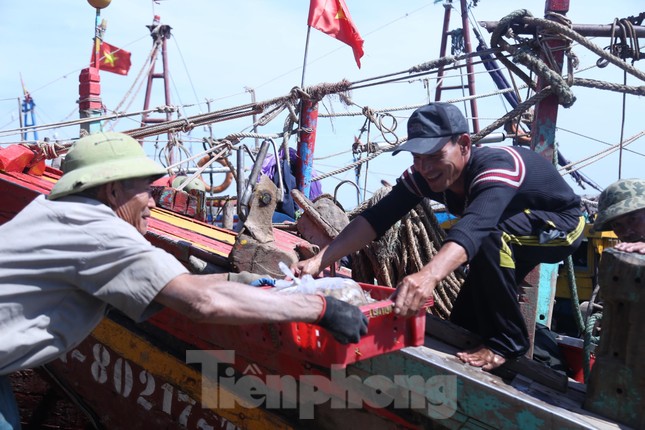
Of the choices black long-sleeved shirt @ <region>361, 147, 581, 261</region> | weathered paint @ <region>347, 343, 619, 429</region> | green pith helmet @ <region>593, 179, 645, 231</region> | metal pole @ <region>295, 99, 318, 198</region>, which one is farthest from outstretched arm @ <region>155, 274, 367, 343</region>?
metal pole @ <region>295, 99, 318, 198</region>

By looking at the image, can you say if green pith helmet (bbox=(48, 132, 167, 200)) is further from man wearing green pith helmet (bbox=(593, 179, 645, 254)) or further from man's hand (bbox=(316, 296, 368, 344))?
man wearing green pith helmet (bbox=(593, 179, 645, 254))

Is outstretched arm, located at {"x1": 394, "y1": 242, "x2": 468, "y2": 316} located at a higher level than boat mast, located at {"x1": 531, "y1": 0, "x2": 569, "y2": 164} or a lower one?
lower

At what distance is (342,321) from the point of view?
2.22 meters

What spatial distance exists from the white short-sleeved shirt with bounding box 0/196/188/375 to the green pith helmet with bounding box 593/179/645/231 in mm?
2007

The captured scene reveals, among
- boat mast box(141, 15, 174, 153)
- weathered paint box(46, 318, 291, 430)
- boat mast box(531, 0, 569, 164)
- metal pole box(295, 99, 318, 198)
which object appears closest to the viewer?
weathered paint box(46, 318, 291, 430)

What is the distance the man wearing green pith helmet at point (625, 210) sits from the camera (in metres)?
2.98

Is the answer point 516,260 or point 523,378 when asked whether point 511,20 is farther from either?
point 523,378

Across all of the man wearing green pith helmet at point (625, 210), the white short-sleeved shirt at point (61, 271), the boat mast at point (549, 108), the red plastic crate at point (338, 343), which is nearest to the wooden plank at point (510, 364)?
the red plastic crate at point (338, 343)

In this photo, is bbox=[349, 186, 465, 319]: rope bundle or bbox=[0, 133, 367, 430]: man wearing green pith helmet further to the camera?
bbox=[349, 186, 465, 319]: rope bundle

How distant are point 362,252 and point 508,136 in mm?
7473

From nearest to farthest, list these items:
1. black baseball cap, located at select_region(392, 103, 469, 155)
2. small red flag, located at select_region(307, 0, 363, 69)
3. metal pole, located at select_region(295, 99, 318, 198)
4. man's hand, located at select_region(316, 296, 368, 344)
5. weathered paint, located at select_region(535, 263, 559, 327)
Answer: man's hand, located at select_region(316, 296, 368, 344)
black baseball cap, located at select_region(392, 103, 469, 155)
weathered paint, located at select_region(535, 263, 559, 327)
metal pole, located at select_region(295, 99, 318, 198)
small red flag, located at select_region(307, 0, 363, 69)

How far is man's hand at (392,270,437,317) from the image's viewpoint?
8.16 ft

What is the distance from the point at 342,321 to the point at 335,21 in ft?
22.2

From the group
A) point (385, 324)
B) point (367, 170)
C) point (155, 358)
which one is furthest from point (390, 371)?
point (367, 170)
